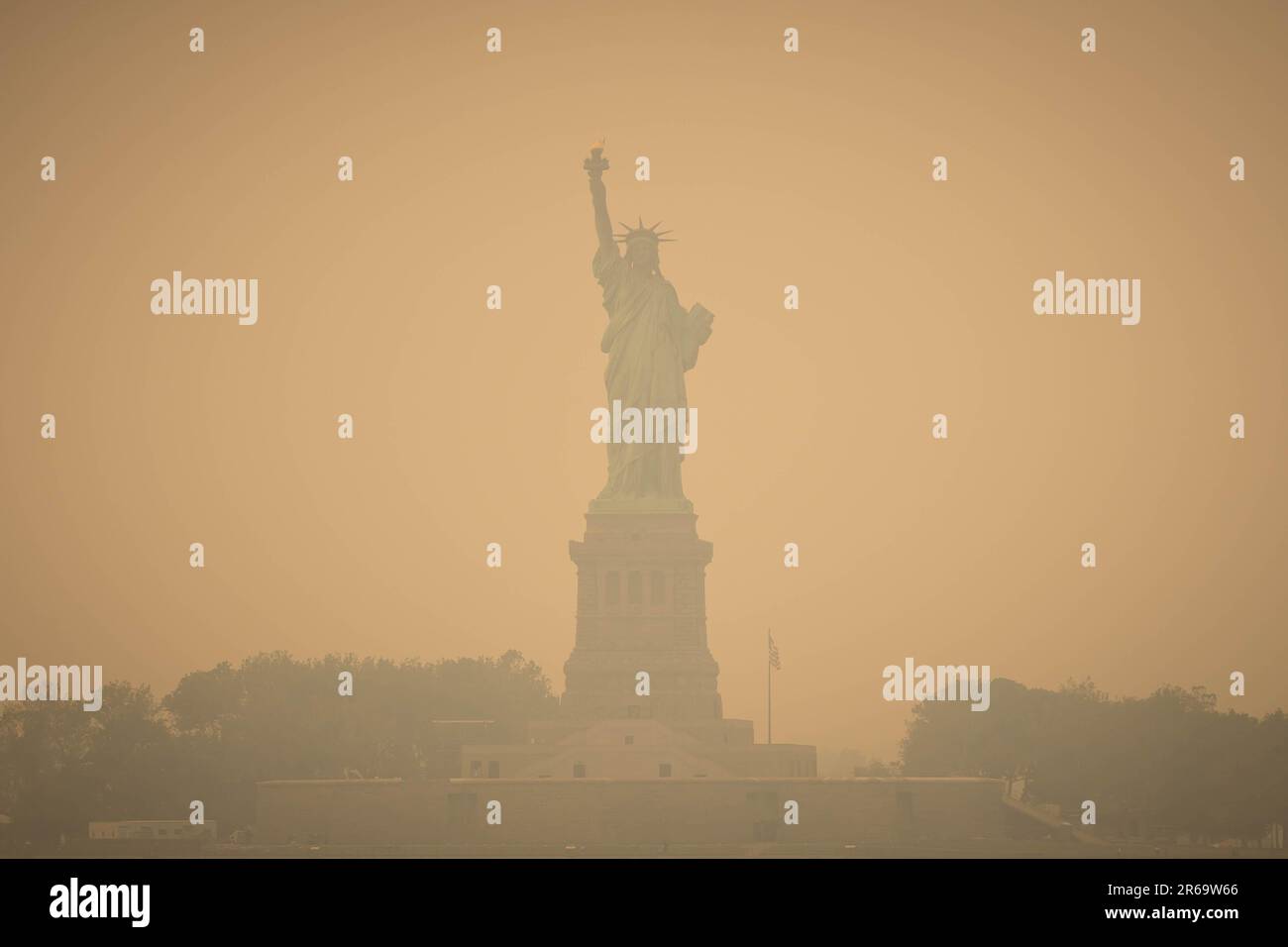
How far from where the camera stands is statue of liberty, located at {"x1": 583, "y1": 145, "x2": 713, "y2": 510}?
13825 cm

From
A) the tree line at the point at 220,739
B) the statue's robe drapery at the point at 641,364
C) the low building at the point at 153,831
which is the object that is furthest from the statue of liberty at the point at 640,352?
the low building at the point at 153,831

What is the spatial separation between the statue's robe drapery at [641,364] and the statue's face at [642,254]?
28 cm

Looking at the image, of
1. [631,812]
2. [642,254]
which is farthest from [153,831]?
[642,254]

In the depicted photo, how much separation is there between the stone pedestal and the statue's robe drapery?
168cm

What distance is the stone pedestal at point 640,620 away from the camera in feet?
443

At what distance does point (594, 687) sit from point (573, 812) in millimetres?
9116

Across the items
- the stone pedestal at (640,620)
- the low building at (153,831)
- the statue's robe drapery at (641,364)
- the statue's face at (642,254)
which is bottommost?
the low building at (153,831)

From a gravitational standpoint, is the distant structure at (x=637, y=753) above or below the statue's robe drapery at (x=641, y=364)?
below

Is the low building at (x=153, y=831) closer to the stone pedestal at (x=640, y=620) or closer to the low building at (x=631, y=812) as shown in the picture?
the low building at (x=631, y=812)

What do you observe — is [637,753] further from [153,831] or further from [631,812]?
[153,831]

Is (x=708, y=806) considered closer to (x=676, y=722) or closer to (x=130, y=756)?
(x=676, y=722)
